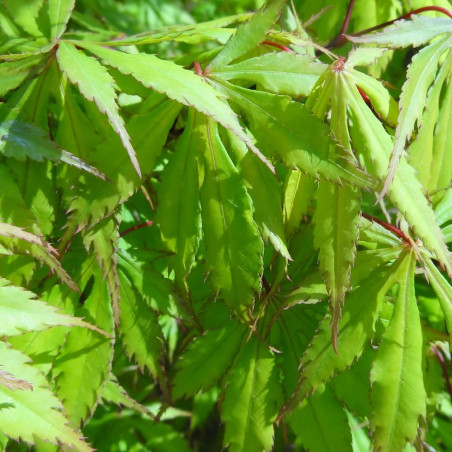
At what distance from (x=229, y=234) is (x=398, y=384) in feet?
0.94

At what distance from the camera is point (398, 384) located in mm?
705

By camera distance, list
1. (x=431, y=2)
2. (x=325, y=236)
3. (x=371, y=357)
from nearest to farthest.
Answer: (x=325, y=236) → (x=371, y=357) → (x=431, y=2)

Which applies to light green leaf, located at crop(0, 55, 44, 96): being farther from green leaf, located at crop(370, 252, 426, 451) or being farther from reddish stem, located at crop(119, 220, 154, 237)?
green leaf, located at crop(370, 252, 426, 451)

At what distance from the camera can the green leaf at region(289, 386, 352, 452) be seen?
756 mm

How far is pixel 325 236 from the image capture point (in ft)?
2.19

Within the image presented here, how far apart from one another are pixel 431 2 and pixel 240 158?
0.60m

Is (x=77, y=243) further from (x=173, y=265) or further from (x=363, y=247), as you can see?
(x=363, y=247)

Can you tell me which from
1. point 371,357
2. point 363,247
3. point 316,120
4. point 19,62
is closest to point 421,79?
point 316,120

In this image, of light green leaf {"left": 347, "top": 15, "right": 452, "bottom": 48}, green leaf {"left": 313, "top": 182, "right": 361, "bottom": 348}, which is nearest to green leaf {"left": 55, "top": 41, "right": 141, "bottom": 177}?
green leaf {"left": 313, "top": 182, "right": 361, "bottom": 348}

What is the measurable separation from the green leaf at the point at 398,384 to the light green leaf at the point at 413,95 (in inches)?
8.3

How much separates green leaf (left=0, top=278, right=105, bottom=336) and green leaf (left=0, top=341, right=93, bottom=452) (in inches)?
1.1

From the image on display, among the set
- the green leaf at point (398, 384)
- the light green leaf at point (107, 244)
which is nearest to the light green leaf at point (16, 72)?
the light green leaf at point (107, 244)

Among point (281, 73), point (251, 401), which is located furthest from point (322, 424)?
point (281, 73)

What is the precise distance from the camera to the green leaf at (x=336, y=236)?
0.65m
